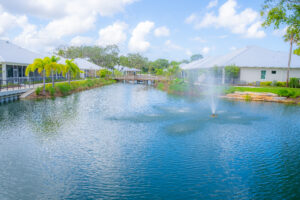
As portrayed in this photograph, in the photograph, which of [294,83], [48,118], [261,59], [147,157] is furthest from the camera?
[261,59]

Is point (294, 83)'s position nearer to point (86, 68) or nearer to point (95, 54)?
point (86, 68)

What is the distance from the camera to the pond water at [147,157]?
7441mm

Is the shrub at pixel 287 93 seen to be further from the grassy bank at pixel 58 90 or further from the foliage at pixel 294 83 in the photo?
the grassy bank at pixel 58 90

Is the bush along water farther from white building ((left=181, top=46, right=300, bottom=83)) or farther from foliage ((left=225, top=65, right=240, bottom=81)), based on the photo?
foliage ((left=225, top=65, right=240, bottom=81))

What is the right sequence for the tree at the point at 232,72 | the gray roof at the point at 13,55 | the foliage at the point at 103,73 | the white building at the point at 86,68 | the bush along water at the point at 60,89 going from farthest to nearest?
1. the foliage at the point at 103,73
2. the white building at the point at 86,68
3. the tree at the point at 232,72
4. the gray roof at the point at 13,55
5. the bush along water at the point at 60,89

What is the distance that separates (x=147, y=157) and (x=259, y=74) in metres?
30.7

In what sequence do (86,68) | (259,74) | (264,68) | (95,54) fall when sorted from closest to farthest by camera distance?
(264,68) → (259,74) → (86,68) → (95,54)

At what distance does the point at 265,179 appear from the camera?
8.30 meters

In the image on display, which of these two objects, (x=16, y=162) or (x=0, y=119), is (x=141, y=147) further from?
(x=0, y=119)

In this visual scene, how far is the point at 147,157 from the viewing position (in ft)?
32.6

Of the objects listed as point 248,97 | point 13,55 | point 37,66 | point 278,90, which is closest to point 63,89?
point 37,66

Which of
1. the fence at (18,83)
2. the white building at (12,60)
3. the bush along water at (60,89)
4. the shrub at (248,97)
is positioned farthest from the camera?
the shrub at (248,97)

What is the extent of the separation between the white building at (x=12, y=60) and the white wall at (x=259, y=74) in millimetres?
29360

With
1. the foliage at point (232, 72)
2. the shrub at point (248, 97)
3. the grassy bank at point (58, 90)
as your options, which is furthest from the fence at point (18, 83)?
the foliage at point (232, 72)
